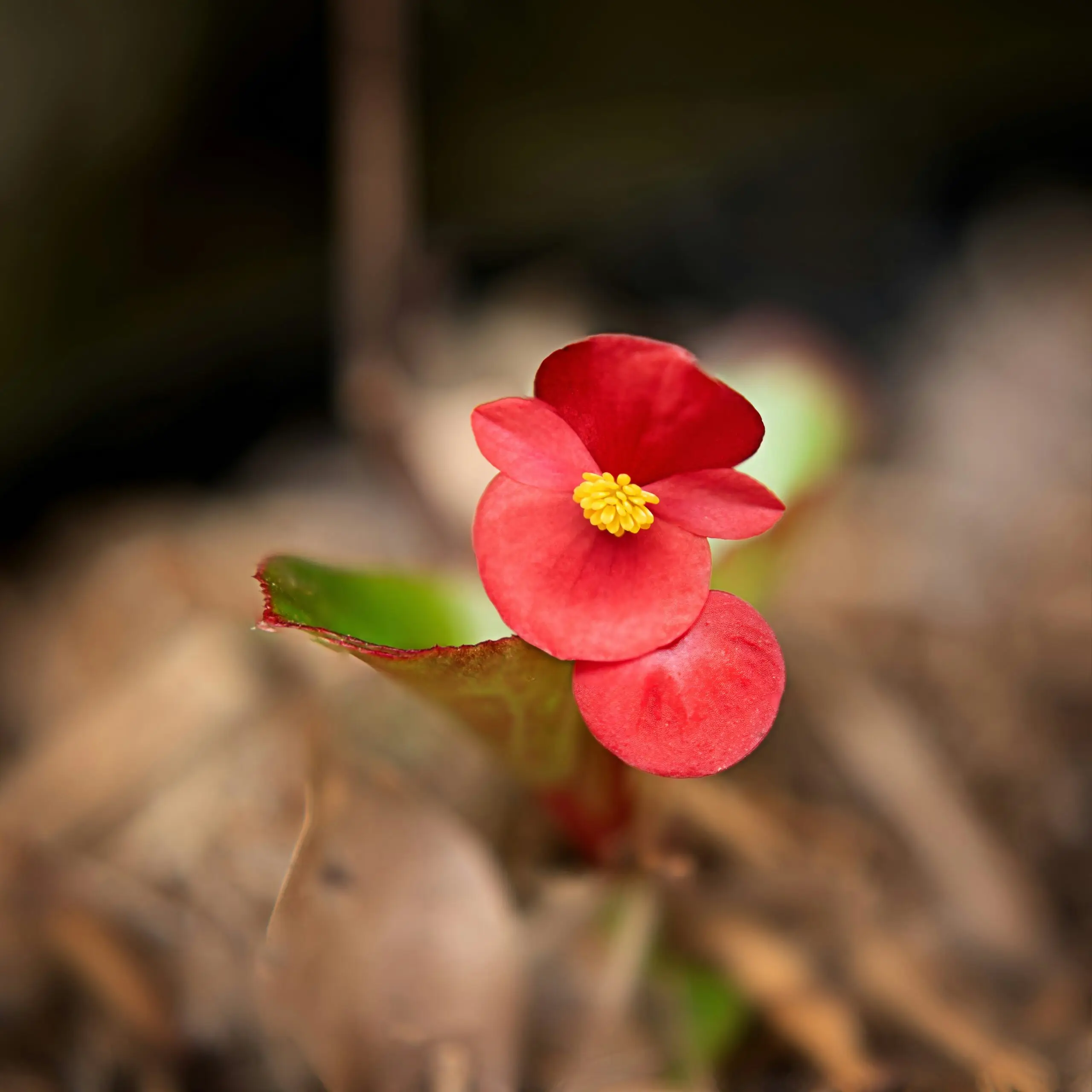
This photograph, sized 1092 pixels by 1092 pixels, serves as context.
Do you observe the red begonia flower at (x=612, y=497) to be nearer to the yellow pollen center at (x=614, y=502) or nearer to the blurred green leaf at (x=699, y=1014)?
the yellow pollen center at (x=614, y=502)

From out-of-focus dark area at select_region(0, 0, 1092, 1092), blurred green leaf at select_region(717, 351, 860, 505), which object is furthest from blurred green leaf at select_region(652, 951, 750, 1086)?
blurred green leaf at select_region(717, 351, 860, 505)

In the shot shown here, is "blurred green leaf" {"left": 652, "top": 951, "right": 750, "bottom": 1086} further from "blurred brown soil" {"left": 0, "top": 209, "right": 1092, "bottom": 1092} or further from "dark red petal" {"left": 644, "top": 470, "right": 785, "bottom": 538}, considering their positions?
"dark red petal" {"left": 644, "top": 470, "right": 785, "bottom": 538}

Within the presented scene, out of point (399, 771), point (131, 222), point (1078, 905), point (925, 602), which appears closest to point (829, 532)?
point (925, 602)

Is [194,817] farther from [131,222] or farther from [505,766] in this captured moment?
[131,222]

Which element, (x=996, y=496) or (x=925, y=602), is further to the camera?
(x=996, y=496)

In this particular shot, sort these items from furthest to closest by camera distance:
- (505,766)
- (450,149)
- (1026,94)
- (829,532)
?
(1026,94)
(450,149)
(829,532)
(505,766)
